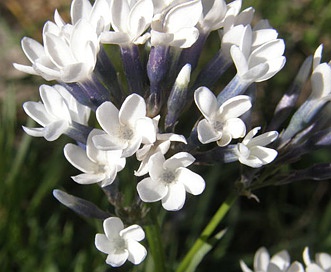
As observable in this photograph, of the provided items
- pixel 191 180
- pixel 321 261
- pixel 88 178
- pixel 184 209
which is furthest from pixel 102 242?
pixel 184 209

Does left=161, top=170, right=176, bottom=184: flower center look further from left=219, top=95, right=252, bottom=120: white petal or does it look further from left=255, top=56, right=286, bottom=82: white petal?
left=255, top=56, right=286, bottom=82: white petal

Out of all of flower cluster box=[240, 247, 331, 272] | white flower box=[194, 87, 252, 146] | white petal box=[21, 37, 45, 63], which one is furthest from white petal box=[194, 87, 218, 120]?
flower cluster box=[240, 247, 331, 272]

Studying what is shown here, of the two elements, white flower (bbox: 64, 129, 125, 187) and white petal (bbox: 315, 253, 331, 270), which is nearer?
white flower (bbox: 64, 129, 125, 187)

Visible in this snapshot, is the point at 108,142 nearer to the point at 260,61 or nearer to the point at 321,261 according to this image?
the point at 260,61

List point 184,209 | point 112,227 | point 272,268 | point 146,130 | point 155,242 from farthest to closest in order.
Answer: point 184,209, point 272,268, point 155,242, point 112,227, point 146,130

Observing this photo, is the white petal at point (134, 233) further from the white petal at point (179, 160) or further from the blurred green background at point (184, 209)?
the blurred green background at point (184, 209)

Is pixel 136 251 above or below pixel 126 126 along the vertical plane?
below
